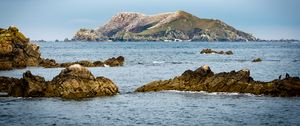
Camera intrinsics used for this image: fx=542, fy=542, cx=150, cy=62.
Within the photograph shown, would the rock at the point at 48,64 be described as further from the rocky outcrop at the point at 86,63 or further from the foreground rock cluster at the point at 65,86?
the foreground rock cluster at the point at 65,86

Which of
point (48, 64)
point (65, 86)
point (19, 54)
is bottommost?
point (65, 86)

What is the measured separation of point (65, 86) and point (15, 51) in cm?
5453

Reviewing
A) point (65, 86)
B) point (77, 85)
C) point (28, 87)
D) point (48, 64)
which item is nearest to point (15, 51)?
point (48, 64)

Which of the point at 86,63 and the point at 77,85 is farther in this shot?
the point at 86,63

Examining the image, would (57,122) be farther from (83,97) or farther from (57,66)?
(57,66)

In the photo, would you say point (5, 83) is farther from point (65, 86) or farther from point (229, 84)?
point (229, 84)

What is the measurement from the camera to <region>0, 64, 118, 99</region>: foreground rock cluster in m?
59.0

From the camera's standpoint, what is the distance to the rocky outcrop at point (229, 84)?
59031 millimetres

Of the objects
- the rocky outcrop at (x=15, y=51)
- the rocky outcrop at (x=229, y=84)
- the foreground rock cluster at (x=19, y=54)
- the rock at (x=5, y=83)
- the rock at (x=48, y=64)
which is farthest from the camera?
the rock at (x=48, y=64)

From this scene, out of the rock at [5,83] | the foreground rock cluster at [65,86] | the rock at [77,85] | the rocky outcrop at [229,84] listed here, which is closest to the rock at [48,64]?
the rock at [5,83]

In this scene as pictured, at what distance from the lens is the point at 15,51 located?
110 m

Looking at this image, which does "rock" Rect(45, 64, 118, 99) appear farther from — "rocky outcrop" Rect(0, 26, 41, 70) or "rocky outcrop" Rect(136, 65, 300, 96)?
"rocky outcrop" Rect(0, 26, 41, 70)

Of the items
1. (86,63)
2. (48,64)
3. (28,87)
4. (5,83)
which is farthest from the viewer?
(48,64)

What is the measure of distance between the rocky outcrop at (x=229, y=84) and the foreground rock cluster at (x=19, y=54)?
150 feet
